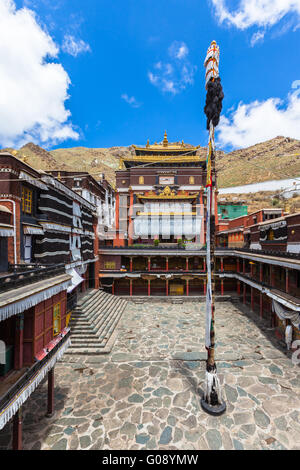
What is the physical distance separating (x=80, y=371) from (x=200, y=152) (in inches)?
5389

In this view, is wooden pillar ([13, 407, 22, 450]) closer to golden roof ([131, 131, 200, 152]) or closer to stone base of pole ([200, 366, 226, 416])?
stone base of pole ([200, 366, 226, 416])

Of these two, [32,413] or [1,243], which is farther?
[1,243]

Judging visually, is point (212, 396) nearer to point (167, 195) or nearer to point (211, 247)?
point (211, 247)

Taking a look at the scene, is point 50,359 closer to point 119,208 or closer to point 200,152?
point 119,208

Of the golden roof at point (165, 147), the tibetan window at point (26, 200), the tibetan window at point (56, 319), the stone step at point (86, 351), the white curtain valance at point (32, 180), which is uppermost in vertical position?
the golden roof at point (165, 147)

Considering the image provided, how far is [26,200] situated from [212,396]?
1364cm

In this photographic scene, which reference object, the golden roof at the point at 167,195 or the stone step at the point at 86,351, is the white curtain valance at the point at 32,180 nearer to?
the stone step at the point at 86,351

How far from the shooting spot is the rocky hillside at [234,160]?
69.8 meters

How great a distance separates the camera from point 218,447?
683 cm

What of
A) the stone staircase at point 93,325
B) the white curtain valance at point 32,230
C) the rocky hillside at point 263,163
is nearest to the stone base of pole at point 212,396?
the stone staircase at point 93,325

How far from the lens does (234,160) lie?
103188mm

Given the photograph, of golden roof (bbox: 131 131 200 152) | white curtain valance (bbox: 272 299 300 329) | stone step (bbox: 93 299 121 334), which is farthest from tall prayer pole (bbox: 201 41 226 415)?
golden roof (bbox: 131 131 200 152)

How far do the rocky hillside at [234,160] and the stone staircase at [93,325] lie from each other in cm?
3309
